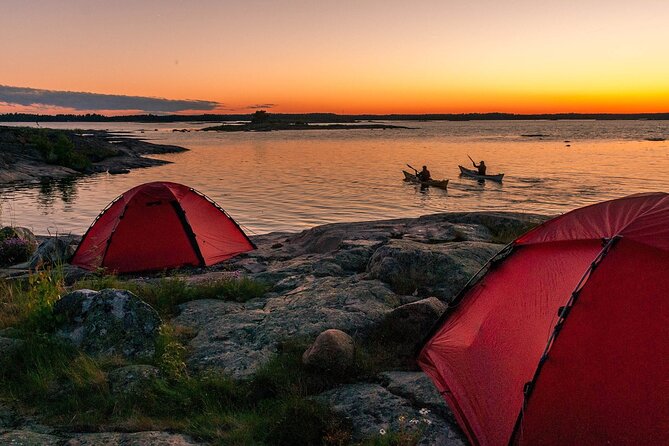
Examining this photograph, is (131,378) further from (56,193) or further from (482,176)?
(482,176)

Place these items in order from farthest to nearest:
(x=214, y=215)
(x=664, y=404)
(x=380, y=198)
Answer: (x=380, y=198) < (x=214, y=215) < (x=664, y=404)

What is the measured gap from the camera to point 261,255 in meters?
14.4

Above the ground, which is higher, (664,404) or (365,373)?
(664,404)

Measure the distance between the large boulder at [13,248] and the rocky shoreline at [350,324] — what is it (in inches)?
154

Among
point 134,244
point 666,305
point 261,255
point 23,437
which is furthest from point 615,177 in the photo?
point 23,437

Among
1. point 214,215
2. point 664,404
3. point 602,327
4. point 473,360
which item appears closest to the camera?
point 664,404

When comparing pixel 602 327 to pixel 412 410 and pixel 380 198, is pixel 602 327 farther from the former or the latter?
pixel 380 198

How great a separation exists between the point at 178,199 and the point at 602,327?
10.7 m

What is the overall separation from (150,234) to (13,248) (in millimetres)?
3850

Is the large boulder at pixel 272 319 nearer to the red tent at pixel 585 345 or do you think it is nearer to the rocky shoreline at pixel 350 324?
the rocky shoreline at pixel 350 324

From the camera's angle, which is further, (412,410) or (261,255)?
(261,255)

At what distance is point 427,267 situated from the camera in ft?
31.1

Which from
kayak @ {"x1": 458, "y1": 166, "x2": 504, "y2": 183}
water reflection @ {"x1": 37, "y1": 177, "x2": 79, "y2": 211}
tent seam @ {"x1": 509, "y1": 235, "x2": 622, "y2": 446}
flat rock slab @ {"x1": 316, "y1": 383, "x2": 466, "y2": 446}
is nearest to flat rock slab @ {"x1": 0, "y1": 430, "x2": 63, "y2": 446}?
flat rock slab @ {"x1": 316, "y1": 383, "x2": 466, "y2": 446}

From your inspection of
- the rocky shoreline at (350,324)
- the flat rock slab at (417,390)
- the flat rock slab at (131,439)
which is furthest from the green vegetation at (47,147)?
the flat rock slab at (417,390)
